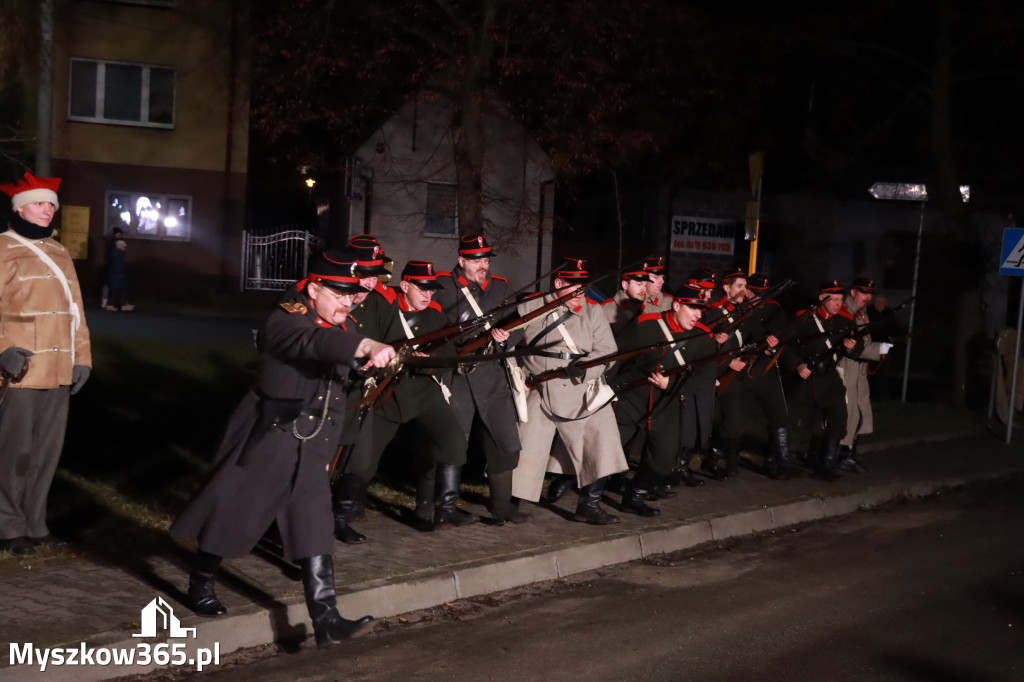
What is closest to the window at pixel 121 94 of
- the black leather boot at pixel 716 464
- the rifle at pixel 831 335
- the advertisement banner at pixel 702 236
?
the advertisement banner at pixel 702 236

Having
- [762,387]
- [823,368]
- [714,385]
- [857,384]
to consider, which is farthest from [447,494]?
[857,384]

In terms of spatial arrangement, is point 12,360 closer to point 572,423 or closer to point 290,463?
point 290,463

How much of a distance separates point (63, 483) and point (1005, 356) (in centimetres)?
1301

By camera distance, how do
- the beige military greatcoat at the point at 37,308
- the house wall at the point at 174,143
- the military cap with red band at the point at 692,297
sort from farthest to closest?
the house wall at the point at 174,143, the military cap with red band at the point at 692,297, the beige military greatcoat at the point at 37,308

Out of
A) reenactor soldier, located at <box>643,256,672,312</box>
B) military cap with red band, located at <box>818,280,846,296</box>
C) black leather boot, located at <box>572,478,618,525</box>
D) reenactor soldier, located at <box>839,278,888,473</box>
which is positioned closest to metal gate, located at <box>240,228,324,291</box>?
reenactor soldier, located at <box>839,278,888,473</box>

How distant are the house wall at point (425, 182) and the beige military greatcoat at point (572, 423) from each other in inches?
715

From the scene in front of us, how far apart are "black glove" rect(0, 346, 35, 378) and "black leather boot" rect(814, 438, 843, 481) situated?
7.66 meters

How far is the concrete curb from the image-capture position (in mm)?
5602

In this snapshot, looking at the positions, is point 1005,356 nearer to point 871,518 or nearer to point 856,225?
point 871,518

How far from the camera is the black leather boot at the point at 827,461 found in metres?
11.7

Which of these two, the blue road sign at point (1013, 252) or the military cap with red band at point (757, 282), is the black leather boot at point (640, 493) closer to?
the military cap with red band at point (757, 282)

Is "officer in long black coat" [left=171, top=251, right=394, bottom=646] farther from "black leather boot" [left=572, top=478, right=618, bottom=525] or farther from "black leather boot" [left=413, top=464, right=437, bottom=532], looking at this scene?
"black leather boot" [left=572, top=478, right=618, bottom=525]

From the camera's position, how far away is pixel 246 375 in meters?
14.5

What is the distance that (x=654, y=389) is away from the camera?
31.9 ft
